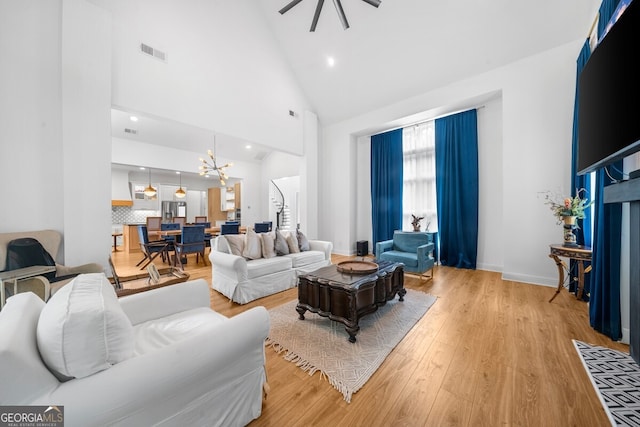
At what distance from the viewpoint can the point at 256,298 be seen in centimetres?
313

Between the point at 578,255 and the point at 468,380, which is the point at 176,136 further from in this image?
the point at 578,255

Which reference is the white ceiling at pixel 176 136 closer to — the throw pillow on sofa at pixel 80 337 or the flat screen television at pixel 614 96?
the throw pillow on sofa at pixel 80 337

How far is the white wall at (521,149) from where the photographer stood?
3.47 meters

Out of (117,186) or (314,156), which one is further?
(117,186)

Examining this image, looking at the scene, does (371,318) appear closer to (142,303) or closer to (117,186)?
(142,303)

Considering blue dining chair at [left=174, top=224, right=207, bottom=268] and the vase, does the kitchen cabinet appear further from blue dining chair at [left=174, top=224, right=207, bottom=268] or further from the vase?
the vase

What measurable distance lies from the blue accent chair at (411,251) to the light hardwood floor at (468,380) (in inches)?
39.9

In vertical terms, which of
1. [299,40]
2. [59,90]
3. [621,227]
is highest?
[299,40]

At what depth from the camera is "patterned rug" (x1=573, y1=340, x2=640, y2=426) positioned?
136 centimetres

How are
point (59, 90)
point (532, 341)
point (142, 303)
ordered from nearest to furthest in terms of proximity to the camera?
point (142, 303) → point (532, 341) → point (59, 90)

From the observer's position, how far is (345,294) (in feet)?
7.18

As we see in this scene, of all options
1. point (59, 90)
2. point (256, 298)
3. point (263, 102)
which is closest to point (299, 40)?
point (263, 102)

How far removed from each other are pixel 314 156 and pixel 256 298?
167 inches

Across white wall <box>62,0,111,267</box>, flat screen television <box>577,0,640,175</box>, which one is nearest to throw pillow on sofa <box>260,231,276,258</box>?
→ white wall <box>62,0,111,267</box>
